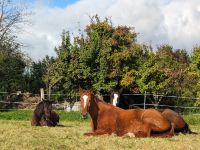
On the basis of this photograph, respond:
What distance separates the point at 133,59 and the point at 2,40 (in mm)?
12930

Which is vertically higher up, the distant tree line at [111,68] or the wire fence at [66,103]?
the distant tree line at [111,68]

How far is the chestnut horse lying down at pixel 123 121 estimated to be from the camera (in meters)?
13.5

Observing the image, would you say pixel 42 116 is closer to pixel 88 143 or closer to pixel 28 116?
pixel 88 143

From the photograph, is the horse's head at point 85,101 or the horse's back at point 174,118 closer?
the horse's head at point 85,101

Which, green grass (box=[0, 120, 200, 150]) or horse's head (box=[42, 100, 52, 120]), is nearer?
green grass (box=[0, 120, 200, 150])

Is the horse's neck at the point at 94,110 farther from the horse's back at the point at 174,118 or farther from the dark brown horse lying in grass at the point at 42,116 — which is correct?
the dark brown horse lying in grass at the point at 42,116

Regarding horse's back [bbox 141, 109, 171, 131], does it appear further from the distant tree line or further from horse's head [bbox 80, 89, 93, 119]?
the distant tree line

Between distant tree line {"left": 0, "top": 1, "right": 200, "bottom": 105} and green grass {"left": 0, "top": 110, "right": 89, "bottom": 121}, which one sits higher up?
distant tree line {"left": 0, "top": 1, "right": 200, "bottom": 105}

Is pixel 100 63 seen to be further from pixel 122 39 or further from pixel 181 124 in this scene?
pixel 181 124

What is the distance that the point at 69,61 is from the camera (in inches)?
1280

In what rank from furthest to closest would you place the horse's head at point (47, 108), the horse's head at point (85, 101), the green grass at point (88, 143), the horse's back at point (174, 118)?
1. the horse's head at point (47, 108)
2. the horse's back at point (174, 118)
3. the horse's head at point (85, 101)
4. the green grass at point (88, 143)

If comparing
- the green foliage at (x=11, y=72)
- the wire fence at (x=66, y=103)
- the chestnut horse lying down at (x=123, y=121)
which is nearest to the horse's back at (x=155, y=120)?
the chestnut horse lying down at (x=123, y=121)

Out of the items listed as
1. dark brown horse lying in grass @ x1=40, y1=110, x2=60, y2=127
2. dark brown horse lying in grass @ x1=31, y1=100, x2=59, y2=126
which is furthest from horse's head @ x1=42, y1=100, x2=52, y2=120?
dark brown horse lying in grass @ x1=40, y1=110, x2=60, y2=127

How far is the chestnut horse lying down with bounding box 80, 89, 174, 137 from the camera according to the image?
44.4 ft
